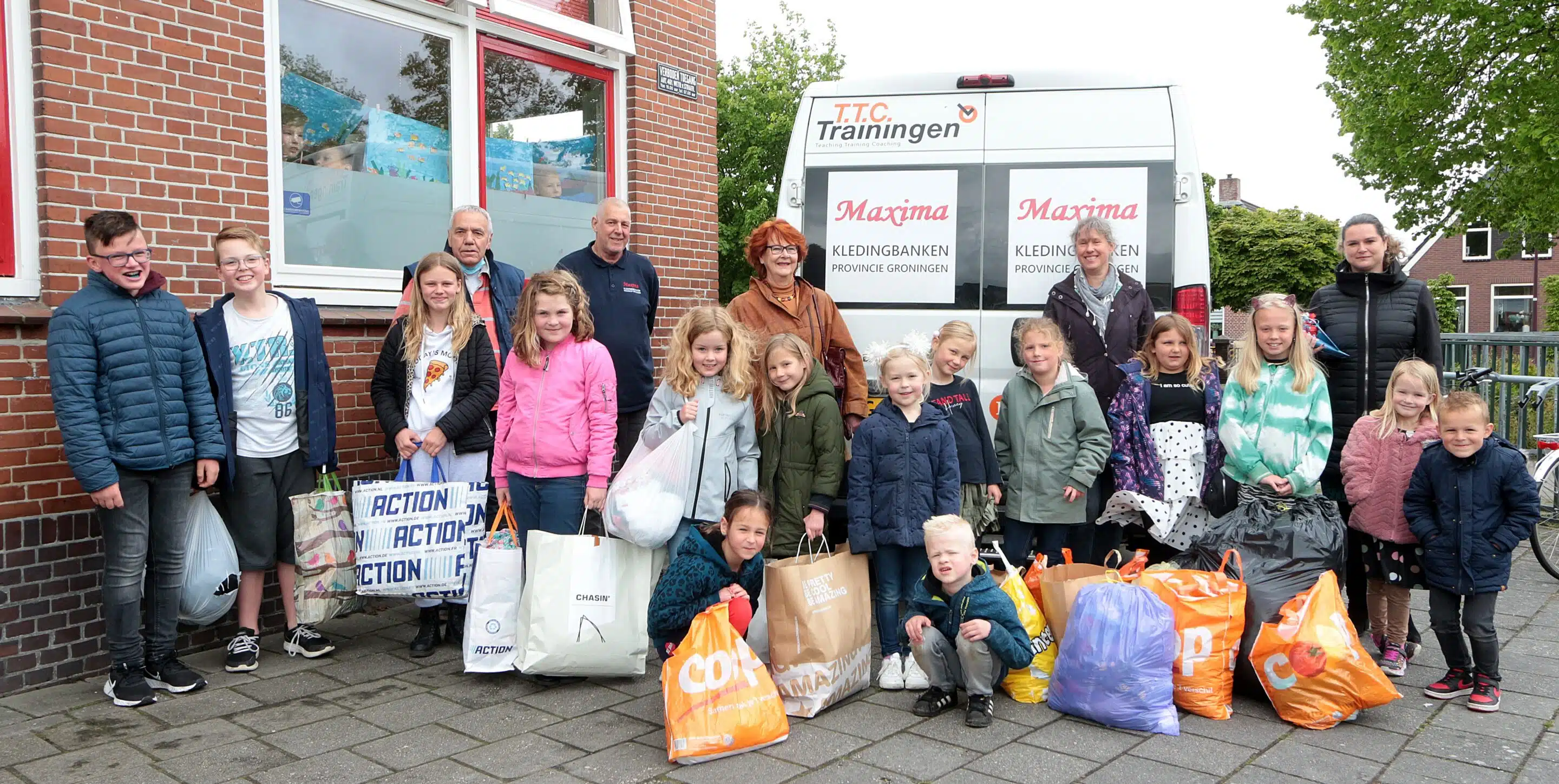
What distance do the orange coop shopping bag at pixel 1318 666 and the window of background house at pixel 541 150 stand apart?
15.8 ft

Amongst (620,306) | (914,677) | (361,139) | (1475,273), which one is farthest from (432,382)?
(1475,273)

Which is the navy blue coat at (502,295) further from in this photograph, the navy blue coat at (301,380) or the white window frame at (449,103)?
the white window frame at (449,103)

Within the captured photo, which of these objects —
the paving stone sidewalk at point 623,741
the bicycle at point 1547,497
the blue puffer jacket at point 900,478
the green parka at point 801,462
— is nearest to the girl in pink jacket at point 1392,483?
the paving stone sidewalk at point 623,741

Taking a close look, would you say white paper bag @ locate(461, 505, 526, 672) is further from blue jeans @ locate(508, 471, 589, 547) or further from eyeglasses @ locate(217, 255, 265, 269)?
eyeglasses @ locate(217, 255, 265, 269)

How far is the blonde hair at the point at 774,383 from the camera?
15.2ft

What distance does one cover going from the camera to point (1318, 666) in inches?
155

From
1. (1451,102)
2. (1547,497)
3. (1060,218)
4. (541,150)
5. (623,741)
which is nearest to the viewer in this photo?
(623,741)

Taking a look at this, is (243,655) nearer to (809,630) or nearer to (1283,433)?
(809,630)

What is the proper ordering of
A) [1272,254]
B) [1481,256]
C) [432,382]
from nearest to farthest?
[432,382], [1272,254], [1481,256]

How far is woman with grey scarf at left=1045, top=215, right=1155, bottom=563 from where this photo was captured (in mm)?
5121

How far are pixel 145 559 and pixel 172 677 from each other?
0.48m

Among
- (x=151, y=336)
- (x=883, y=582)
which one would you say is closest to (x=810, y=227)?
(x=883, y=582)

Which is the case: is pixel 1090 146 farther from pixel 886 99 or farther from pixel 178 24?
pixel 178 24

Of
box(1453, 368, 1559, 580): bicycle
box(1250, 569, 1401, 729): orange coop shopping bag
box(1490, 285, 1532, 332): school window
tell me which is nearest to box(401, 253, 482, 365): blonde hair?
box(1250, 569, 1401, 729): orange coop shopping bag
